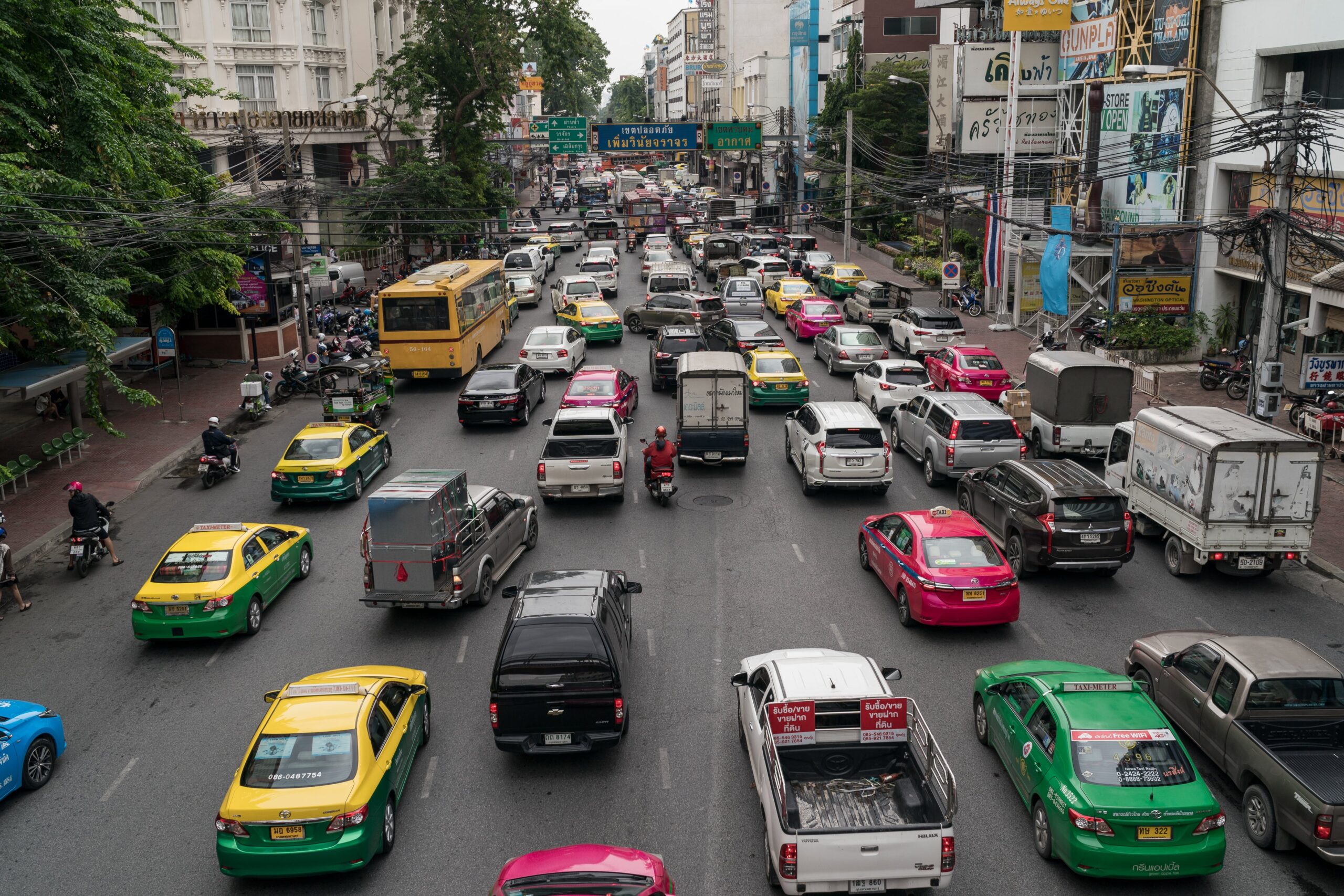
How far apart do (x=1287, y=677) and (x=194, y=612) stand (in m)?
14.1

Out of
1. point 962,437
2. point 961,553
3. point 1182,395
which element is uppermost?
point 962,437

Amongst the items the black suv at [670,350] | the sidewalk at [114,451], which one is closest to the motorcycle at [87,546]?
the sidewalk at [114,451]

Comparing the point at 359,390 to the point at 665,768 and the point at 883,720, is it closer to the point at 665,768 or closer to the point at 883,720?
the point at 665,768

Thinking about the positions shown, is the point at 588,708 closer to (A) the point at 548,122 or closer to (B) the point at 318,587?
(B) the point at 318,587

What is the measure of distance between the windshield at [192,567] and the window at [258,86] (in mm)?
45343

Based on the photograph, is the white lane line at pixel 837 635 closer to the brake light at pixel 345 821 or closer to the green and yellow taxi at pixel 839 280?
the brake light at pixel 345 821

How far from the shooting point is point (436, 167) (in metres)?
55.9

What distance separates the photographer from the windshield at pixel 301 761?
424 inches

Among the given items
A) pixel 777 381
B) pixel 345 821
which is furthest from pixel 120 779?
pixel 777 381

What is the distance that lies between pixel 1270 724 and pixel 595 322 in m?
30.3

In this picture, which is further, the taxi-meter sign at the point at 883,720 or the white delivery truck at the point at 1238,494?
the white delivery truck at the point at 1238,494

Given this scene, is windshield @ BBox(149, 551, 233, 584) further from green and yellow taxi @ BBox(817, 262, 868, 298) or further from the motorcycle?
green and yellow taxi @ BBox(817, 262, 868, 298)

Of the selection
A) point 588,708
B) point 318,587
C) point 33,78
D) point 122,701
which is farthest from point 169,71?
point 588,708

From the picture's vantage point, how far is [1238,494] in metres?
17.5
